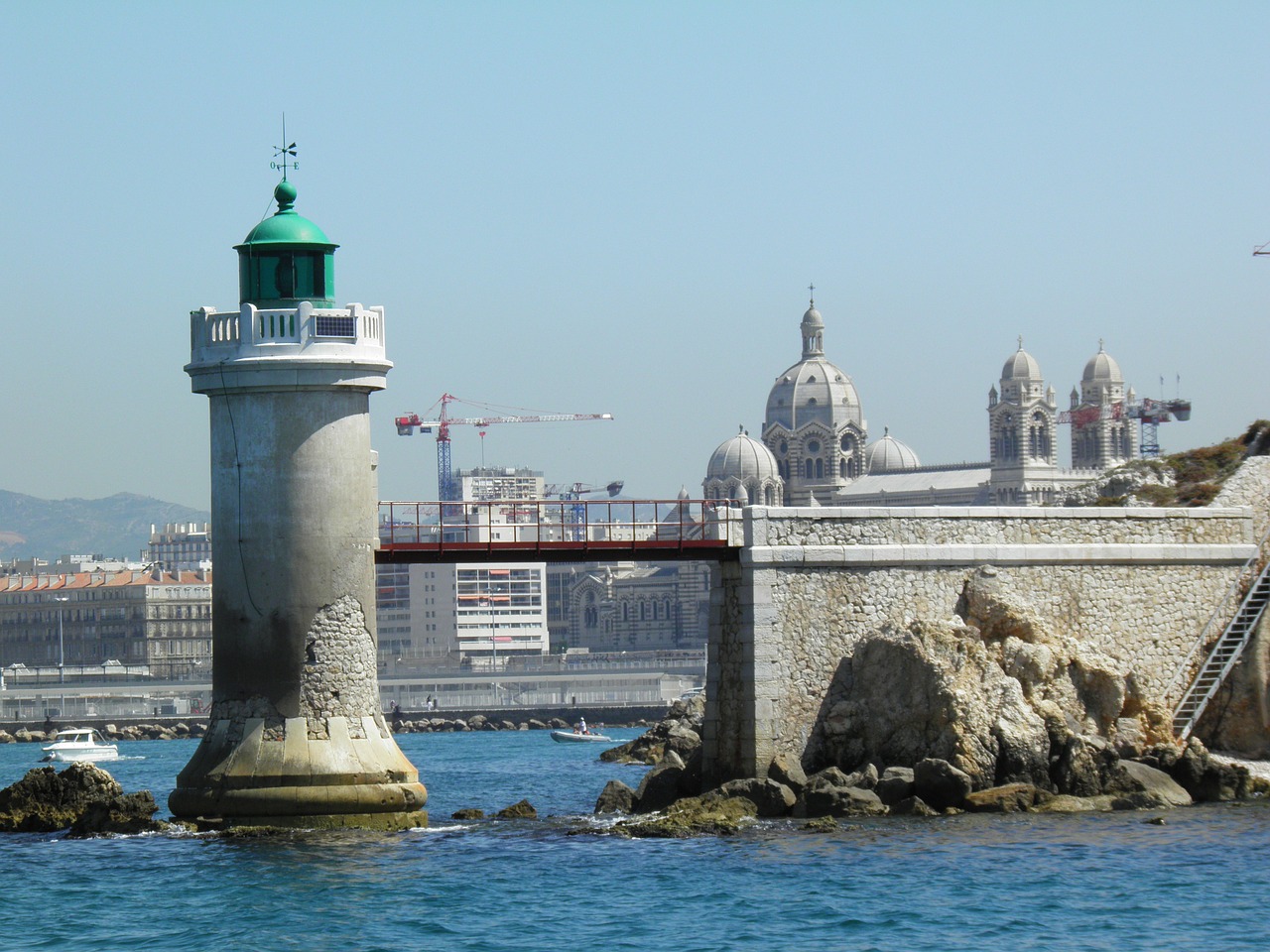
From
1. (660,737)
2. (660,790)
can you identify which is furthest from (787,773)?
(660,737)

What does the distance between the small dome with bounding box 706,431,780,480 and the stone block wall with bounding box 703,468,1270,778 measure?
158 metres

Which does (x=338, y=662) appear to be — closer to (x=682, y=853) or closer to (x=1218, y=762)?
(x=682, y=853)

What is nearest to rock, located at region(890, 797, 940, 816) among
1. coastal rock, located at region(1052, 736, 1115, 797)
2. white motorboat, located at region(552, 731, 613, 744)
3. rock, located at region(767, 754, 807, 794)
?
rock, located at region(767, 754, 807, 794)

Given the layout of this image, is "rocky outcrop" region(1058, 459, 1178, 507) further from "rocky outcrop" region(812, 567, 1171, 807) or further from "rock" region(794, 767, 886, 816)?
"rock" region(794, 767, 886, 816)

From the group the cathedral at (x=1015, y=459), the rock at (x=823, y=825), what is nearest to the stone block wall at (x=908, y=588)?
the rock at (x=823, y=825)

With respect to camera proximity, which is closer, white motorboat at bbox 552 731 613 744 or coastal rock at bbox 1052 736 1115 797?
coastal rock at bbox 1052 736 1115 797

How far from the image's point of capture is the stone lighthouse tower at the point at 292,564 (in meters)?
28.8

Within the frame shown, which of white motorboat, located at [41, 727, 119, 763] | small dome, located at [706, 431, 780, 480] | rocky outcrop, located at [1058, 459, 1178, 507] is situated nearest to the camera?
rocky outcrop, located at [1058, 459, 1178, 507]

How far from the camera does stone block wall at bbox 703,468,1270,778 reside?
105 ft

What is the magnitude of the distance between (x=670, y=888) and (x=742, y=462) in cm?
16893

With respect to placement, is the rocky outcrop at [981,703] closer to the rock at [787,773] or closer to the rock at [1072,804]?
the rock at [1072,804]

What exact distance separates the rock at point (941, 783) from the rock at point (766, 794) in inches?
66.6

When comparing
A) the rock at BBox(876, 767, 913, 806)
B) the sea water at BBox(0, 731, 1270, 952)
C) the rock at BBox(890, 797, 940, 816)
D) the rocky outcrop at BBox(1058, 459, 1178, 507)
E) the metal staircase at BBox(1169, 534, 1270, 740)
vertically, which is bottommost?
the sea water at BBox(0, 731, 1270, 952)

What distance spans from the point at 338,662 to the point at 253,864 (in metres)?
3.63
